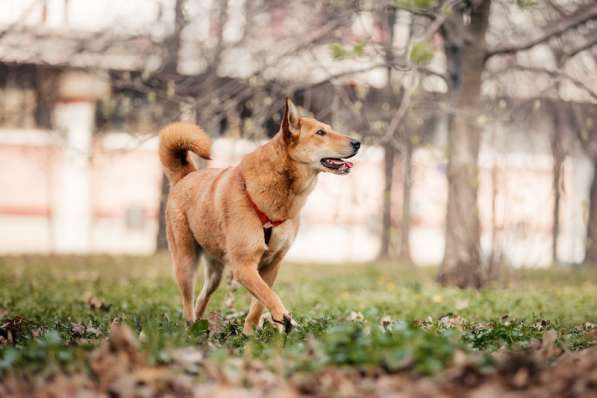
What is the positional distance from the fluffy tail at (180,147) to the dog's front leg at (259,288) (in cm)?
119

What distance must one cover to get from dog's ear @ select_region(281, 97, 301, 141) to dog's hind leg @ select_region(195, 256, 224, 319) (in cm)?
146

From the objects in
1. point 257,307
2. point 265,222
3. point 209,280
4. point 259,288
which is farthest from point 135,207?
point 259,288

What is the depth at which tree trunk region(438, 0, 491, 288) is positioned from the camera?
11625mm

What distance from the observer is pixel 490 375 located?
381 cm

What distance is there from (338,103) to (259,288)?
7.63 m

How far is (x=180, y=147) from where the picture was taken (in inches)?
297

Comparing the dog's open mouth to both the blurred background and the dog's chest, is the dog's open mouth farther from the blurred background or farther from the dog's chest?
the blurred background

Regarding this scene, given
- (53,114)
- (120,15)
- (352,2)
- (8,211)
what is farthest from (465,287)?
(8,211)

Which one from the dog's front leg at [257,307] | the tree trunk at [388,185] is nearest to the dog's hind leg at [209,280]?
the dog's front leg at [257,307]

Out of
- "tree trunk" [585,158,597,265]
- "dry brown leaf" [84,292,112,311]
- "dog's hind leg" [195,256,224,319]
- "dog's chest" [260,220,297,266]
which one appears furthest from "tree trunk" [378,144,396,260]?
"dog's chest" [260,220,297,266]

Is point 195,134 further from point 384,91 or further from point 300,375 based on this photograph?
point 384,91

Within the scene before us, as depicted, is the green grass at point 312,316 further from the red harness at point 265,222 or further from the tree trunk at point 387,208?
the tree trunk at point 387,208

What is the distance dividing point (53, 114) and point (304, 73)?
416 inches

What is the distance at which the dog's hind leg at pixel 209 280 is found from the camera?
24.7ft
